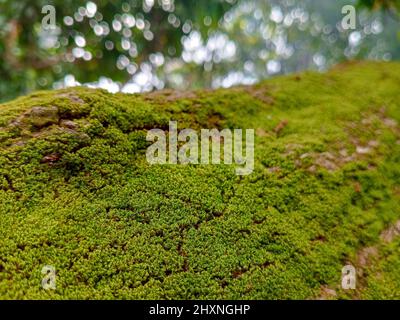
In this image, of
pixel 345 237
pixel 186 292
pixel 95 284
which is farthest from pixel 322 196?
pixel 95 284

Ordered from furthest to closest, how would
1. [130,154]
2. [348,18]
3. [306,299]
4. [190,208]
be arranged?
1. [348,18]
2. [130,154]
3. [190,208]
4. [306,299]

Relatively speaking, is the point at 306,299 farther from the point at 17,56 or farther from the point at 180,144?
the point at 17,56

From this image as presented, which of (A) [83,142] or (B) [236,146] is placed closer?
(A) [83,142]

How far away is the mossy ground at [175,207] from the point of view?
1.64 m

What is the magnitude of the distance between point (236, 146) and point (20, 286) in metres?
1.55

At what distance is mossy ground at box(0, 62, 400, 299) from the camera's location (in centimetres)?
164

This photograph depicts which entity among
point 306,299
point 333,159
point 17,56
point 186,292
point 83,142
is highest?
point 17,56

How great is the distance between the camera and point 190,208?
1.94 m

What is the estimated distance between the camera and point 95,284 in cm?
158

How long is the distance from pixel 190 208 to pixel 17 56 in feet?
16.4

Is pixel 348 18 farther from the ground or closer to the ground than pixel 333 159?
farther from the ground

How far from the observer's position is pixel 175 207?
1929mm

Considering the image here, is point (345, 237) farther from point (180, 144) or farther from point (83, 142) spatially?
point (83, 142)

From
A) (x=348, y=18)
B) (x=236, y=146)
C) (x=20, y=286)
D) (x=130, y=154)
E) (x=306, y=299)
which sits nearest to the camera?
(x=20, y=286)
